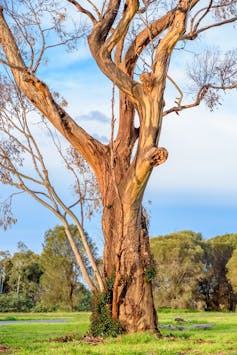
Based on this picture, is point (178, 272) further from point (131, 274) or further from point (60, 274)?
point (131, 274)

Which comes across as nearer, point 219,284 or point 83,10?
point 83,10

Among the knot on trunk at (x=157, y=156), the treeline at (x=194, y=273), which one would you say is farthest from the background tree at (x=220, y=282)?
the knot on trunk at (x=157, y=156)

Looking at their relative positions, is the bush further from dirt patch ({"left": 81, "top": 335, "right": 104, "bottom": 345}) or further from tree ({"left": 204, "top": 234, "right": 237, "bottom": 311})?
tree ({"left": 204, "top": 234, "right": 237, "bottom": 311})

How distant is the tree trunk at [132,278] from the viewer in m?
13.7

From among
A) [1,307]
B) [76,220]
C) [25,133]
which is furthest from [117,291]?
[1,307]

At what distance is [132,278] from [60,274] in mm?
28155

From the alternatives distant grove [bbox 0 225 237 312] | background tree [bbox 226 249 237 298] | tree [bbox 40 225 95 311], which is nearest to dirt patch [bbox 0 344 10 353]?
distant grove [bbox 0 225 237 312]

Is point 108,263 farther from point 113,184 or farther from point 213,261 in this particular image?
point 213,261

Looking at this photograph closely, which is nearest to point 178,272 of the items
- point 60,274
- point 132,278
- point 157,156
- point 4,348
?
point 60,274

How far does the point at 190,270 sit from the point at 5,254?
16.4 meters

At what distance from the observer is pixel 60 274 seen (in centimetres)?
4122

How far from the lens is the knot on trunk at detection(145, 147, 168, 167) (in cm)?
1262

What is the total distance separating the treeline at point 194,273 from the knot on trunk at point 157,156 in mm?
31296

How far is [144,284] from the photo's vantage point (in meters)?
13.9
